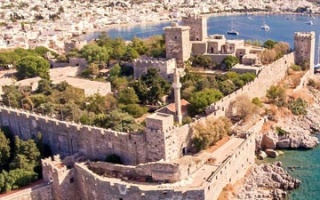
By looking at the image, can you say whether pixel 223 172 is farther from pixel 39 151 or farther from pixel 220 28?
pixel 220 28

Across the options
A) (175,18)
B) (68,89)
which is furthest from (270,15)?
(68,89)

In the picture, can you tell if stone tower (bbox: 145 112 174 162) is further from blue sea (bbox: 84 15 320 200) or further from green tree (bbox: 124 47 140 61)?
green tree (bbox: 124 47 140 61)

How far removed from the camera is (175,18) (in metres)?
123

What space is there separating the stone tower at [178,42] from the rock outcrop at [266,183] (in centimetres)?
1645

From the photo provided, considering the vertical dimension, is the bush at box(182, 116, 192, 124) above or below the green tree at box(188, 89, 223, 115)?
below

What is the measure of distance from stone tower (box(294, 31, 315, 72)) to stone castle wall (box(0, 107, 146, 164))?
24.6 meters

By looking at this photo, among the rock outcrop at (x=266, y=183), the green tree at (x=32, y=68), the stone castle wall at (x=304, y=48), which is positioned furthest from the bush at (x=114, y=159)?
the stone castle wall at (x=304, y=48)

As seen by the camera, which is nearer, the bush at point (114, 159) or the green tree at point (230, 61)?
the bush at point (114, 159)

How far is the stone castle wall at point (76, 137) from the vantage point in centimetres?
2498

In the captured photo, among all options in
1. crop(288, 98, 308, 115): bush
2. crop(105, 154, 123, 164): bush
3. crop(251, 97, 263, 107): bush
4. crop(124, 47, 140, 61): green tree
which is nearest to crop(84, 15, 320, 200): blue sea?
crop(251, 97, 263, 107): bush

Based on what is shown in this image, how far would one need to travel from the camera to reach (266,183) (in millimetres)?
26406

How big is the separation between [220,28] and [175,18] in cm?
2670

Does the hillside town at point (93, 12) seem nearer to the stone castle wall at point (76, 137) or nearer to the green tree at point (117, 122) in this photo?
the stone castle wall at point (76, 137)

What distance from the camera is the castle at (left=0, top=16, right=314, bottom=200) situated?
22.6 meters
